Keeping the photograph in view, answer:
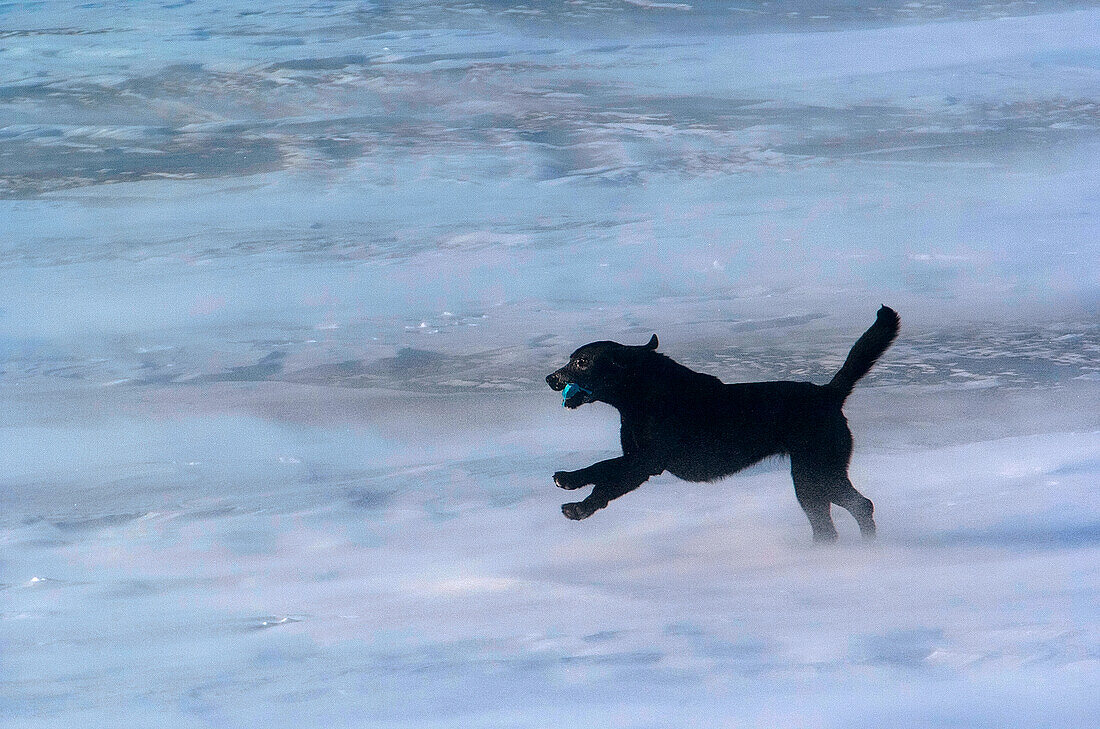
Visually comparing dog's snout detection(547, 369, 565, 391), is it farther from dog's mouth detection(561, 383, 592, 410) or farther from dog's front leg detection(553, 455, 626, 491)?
dog's front leg detection(553, 455, 626, 491)

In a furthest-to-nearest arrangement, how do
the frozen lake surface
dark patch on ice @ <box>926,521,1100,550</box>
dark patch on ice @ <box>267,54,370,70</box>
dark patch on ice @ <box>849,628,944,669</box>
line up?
1. dark patch on ice @ <box>267,54,370,70</box>
2. dark patch on ice @ <box>926,521,1100,550</box>
3. the frozen lake surface
4. dark patch on ice @ <box>849,628,944,669</box>

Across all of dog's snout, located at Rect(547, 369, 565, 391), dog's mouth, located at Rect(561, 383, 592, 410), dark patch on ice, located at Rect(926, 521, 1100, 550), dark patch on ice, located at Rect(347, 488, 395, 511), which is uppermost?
dog's snout, located at Rect(547, 369, 565, 391)

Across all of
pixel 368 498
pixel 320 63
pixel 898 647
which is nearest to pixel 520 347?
pixel 368 498

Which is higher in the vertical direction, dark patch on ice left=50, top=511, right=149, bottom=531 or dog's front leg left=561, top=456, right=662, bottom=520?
dog's front leg left=561, top=456, right=662, bottom=520

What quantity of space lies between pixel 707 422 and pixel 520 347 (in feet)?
8.53

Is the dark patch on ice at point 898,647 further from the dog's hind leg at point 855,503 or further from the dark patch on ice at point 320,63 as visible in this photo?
the dark patch on ice at point 320,63

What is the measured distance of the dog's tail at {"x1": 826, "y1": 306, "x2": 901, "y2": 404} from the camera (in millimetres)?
3566

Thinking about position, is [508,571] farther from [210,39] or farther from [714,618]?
[210,39]

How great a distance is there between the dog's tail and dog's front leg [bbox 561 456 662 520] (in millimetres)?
659

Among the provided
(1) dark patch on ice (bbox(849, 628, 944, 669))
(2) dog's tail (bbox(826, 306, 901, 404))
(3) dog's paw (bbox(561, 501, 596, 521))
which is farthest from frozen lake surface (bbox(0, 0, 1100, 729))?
(2) dog's tail (bbox(826, 306, 901, 404))

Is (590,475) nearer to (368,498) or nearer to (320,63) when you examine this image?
(368,498)

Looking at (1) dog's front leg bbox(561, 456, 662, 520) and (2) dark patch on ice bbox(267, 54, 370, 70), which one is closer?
(1) dog's front leg bbox(561, 456, 662, 520)

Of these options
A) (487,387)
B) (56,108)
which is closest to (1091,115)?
(487,387)

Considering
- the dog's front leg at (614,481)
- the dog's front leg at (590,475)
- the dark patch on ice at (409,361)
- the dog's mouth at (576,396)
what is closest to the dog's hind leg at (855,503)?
the dog's front leg at (614,481)
